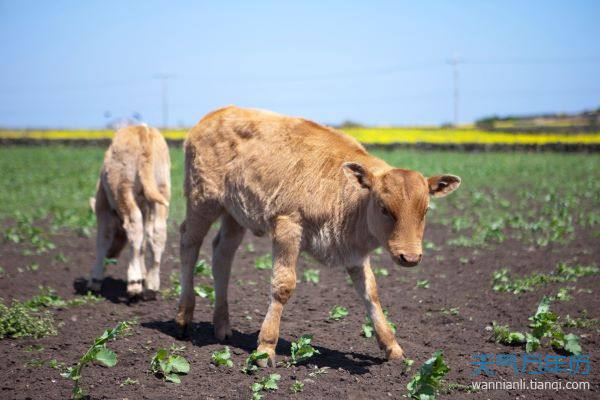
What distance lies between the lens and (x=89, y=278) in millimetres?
10188

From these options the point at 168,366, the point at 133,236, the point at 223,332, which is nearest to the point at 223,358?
the point at 168,366

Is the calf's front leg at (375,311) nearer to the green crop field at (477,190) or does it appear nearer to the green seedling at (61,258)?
the green seedling at (61,258)

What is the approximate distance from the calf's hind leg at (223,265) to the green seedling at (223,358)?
3.13 ft

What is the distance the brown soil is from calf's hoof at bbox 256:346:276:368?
0.16 meters

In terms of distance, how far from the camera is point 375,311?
684 cm

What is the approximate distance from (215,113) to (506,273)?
4.93 metres

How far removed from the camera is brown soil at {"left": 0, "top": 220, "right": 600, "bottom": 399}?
5.93 m

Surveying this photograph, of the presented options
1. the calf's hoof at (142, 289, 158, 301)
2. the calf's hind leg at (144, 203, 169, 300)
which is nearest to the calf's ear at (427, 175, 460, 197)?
the calf's hind leg at (144, 203, 169, 300)

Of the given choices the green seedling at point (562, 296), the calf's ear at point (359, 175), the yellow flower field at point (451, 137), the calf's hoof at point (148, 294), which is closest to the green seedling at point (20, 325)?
the calf's hoof at point (148, 294)

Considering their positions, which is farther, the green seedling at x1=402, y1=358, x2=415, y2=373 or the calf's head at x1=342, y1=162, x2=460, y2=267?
the green seedling at x1=402, y1=358, x2=415, y2=373

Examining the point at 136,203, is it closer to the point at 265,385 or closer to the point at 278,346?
the point at 278,346

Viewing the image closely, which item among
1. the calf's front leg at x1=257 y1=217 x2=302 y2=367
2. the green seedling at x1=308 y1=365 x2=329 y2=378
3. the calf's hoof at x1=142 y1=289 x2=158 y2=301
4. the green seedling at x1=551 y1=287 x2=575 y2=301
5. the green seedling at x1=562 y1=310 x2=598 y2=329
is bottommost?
the calf's hoof at x1=142 y1=289 x2=158 y2=301

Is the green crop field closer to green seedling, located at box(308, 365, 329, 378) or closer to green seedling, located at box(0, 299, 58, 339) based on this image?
green seedling, located at box(308, 365, 329, 378)

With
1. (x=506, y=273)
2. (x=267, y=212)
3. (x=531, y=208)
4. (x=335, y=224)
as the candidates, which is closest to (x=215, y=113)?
(x=267, y=212)
